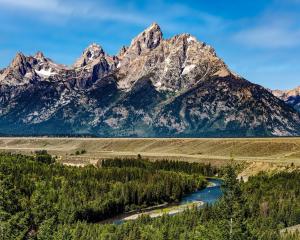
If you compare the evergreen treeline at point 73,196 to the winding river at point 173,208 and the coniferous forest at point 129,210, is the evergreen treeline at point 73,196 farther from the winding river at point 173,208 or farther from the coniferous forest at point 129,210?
the winding river at point 173,208

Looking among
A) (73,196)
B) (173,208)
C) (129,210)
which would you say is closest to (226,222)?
(73,196)

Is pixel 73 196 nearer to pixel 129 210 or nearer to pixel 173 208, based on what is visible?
pixel 129 210

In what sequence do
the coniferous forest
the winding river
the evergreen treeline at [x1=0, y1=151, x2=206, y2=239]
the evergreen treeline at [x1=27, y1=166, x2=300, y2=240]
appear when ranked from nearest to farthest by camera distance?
the evergreen treeline at [x1=27, y1=166, x2=300, y2=240] → the coniferous forest → the evergreen treeline at [x1=0, y1=151, x2=206, y2=239] → the winding river

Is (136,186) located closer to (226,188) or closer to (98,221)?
(98,221)

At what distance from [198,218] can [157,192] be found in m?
62.0

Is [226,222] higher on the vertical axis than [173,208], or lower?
higher

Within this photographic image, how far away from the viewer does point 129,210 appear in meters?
170

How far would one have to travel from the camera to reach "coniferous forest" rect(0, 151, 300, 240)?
216ft

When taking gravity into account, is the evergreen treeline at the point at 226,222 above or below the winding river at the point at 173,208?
above

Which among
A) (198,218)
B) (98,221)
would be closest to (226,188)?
(198,218)

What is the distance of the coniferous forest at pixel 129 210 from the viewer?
65750mm

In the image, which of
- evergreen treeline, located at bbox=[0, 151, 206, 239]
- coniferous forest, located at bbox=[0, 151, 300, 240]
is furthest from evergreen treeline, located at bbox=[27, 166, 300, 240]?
evergreen treeline, located at bbox=[0, 151, 206, 239]

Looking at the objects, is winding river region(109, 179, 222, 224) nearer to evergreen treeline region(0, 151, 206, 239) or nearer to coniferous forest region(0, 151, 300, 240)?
coniferous forest region(0, 151, 300, 240)

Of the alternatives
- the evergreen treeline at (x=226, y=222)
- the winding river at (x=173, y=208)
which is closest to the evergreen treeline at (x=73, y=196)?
the winding river at (x=173, y=208)
